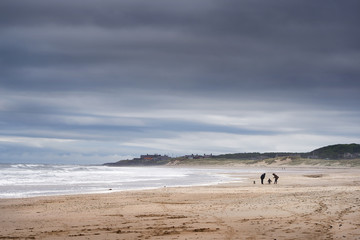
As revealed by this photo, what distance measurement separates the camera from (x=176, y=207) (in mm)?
19766

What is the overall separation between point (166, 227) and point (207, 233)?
6.05 feet

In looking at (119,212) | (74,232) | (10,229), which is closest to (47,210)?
(119,212)

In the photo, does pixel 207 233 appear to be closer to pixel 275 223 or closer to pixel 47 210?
pixel 275 223

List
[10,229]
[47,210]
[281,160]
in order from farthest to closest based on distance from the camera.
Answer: [281,160] < [47,210] < [10,229]

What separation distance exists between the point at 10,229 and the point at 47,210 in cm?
523

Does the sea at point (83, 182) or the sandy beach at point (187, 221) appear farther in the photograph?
the sea at point (83, 182)

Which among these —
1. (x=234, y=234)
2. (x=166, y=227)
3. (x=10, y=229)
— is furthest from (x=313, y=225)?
(x=10, y=229)

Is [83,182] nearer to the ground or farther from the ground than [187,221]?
farther from the ground

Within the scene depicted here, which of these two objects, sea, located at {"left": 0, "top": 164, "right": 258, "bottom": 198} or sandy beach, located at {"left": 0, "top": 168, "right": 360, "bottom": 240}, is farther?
sea, located at {"left": 0, "top": 164, "right": 258, "bottom": 198}

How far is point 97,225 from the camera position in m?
14.5

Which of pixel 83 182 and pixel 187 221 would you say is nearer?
pixel 187 221

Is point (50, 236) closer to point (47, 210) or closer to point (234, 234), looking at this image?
point (234, 234)

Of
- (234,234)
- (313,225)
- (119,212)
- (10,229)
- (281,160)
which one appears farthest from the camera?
(281,160)

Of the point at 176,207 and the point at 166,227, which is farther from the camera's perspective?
the point at 176,207
